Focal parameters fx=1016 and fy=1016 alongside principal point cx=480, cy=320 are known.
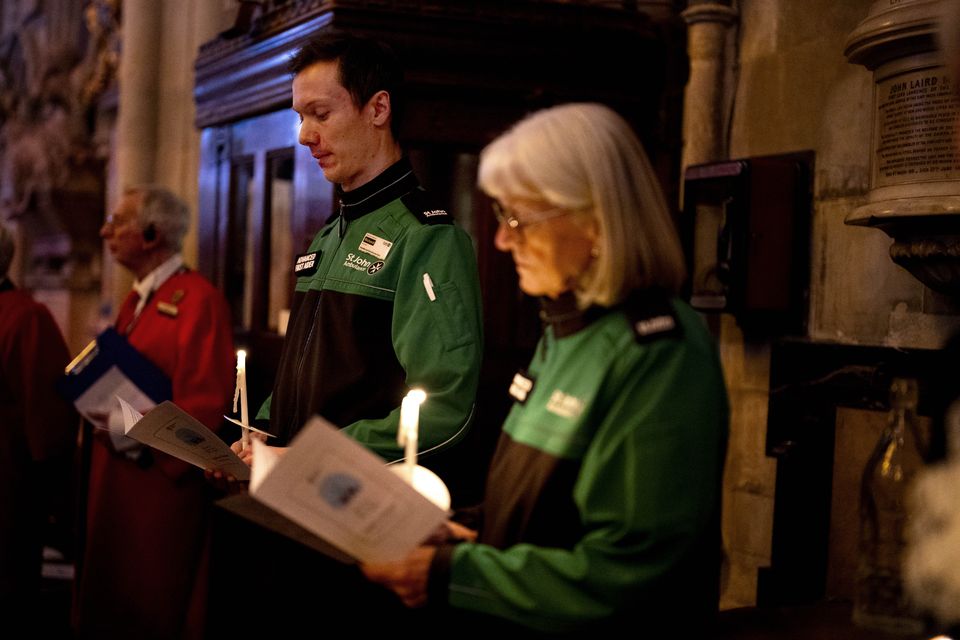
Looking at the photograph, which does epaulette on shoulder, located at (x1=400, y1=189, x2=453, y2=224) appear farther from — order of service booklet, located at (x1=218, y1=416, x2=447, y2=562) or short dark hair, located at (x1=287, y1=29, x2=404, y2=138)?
order of service booklet, located at (x1=218, y1=416, x2=447, y2=562)

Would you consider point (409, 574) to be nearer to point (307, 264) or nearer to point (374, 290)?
point (374, 290)

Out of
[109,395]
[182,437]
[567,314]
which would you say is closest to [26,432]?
[109,395]

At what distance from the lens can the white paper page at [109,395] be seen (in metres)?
3.29

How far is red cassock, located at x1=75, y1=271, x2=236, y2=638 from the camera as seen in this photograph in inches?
141

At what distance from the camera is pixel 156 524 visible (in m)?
3.61

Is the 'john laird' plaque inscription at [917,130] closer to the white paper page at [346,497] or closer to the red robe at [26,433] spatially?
the white paper page at [346,497]

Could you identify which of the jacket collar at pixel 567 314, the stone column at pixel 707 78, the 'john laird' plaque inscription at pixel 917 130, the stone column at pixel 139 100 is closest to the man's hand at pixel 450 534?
the jacket collar at pixel 567 314

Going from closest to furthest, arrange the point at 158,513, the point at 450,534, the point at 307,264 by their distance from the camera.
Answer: the point at 450,534 < the point at 307,264 < the point at 158,513

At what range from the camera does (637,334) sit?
1.41 meters

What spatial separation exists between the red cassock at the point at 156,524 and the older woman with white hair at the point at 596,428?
7.42 feet

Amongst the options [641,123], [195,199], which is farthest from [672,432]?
[195,199]

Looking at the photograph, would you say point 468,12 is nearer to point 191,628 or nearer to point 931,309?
point 931,309

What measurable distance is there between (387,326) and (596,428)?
36.2 inches

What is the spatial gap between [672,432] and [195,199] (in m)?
5.23
